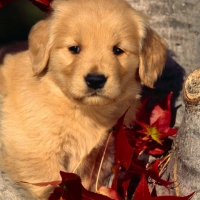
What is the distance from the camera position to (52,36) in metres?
3.44

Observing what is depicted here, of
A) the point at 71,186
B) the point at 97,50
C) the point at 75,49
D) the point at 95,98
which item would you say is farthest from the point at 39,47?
the point at 71,186

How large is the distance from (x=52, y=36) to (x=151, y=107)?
106cm

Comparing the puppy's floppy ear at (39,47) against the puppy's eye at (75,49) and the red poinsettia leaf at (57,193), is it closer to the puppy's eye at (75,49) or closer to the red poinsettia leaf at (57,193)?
the puppy's eye at (75,49)

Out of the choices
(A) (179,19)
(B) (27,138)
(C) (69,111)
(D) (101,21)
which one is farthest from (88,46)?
(A) (179,19)

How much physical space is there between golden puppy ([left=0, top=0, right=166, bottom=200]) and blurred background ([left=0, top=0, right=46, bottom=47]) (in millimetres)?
1862

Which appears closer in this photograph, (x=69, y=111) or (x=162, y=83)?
(x=69, y=111)

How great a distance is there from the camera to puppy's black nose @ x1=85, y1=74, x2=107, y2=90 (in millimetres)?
3051

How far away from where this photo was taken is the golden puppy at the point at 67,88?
326 centimetres

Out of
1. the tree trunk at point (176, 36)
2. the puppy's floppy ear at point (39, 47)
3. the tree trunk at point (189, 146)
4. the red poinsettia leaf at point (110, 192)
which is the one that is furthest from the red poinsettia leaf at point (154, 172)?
the puppy's floppy ear at point (39, 47)

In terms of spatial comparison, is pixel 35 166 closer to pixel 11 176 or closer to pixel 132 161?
pixel 11 176

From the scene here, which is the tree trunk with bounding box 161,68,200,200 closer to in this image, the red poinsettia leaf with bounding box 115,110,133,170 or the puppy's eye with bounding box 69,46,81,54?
the red poinsettia leaf with bounding box 115,110,133,170

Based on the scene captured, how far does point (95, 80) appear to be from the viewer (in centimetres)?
305

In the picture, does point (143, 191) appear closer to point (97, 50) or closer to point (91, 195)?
point (91, 195)

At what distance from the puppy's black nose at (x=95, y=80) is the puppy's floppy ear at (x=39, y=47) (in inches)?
19.4
